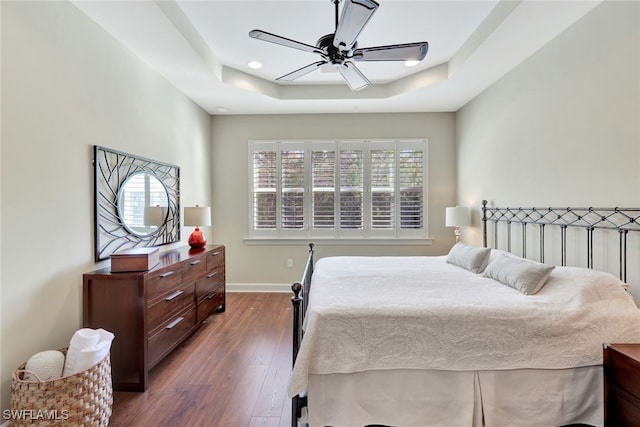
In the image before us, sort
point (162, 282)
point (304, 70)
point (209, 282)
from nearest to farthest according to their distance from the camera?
point (162, 282) → point (304, 70) → point (209, 282)

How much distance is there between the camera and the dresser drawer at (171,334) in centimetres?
237

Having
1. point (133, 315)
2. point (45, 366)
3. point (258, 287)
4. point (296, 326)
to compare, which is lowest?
point (258, 287)

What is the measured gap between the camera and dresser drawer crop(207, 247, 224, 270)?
11.4 ft

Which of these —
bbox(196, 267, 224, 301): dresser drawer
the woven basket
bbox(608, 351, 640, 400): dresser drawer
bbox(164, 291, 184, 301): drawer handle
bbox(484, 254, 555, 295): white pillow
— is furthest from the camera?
bbox(196, 267, 224, 301): dresser drawer

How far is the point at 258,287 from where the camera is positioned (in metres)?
4.71

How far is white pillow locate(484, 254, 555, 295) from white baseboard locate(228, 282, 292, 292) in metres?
3.07

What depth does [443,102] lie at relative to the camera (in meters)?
4.18

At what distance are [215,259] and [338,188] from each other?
2.13m

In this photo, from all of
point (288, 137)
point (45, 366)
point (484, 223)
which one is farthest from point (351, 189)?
point (45, 366)

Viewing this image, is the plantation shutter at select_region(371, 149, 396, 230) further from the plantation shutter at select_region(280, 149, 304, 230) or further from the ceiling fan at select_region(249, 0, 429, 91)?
the ceiling fan at select_region(249, 0, 429, 91)

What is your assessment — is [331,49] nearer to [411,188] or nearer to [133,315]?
[133,315]

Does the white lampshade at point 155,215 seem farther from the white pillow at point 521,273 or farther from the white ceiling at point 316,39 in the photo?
the white pillow at point 521,273

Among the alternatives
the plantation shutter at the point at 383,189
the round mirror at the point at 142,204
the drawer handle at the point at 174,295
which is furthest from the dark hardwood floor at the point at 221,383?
the plantation shutter at the point at 383,189

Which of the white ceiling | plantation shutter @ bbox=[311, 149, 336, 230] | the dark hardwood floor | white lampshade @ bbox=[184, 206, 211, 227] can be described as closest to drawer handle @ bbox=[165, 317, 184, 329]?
the dark hardwood floor
